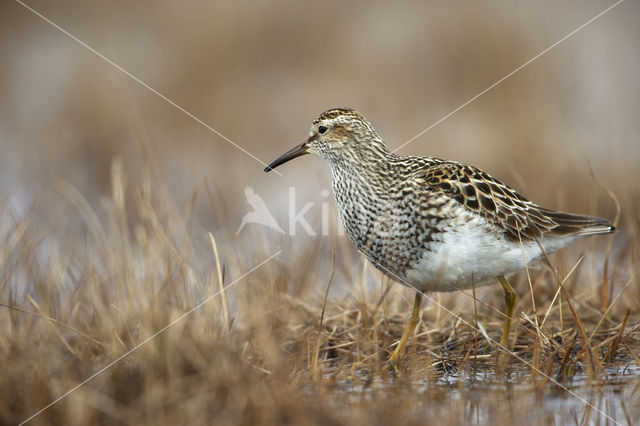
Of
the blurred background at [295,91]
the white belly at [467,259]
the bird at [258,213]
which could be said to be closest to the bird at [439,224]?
the white belly at [467,259]

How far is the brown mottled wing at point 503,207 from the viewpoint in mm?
5613

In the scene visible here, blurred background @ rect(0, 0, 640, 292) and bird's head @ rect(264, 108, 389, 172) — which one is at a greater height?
blurred background @ rect(0, 0, 640, 292)

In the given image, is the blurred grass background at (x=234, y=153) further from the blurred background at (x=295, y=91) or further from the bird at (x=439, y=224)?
the bird at (x=439, y=224)

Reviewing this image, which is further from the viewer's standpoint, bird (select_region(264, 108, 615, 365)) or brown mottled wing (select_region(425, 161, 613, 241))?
brown mottled wing (select_region(425, 161, 613, 241))

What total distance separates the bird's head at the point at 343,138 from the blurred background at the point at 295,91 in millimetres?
2281

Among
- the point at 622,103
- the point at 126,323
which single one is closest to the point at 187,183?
the point at 126,323

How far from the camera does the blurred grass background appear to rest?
4.57 m

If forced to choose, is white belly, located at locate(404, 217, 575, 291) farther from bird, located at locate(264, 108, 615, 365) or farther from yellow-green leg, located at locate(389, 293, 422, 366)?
yellow-green leg, located at locate(389, 293, 422, 366)

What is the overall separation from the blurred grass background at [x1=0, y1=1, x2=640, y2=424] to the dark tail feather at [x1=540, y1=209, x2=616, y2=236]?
0.42 metres

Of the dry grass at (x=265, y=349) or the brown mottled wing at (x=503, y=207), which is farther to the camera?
the brown mottled wing at (x=503, y=207)

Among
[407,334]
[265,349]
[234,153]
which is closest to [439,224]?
[407,334]

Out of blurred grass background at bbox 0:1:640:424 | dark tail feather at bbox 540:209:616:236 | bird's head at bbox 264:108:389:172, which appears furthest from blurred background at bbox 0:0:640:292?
dark tail feather at bbox 540:209:616:236

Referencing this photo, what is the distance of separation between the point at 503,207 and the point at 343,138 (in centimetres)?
142

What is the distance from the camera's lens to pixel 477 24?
13.6 m
